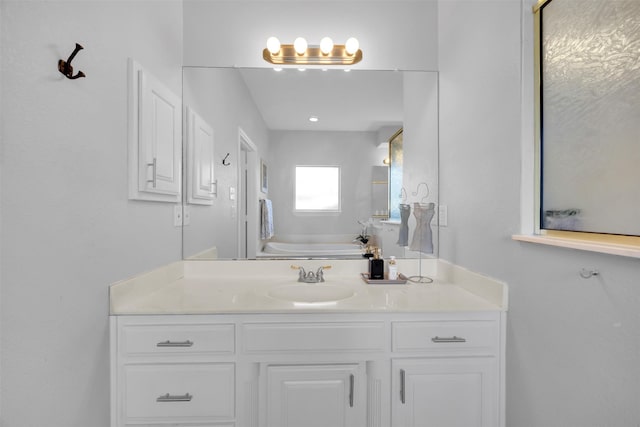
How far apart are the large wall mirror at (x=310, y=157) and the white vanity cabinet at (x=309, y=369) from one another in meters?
0.66

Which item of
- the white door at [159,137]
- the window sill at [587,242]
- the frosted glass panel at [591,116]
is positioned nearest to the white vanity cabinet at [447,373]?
the window sill at [587,242]

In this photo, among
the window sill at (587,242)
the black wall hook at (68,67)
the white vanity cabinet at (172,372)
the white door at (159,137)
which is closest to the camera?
the window sill at (587,242)

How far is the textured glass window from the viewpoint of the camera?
1.88 metres

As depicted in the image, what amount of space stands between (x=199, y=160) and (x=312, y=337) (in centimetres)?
118

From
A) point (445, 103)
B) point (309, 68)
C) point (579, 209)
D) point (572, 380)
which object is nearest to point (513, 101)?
point (579, 209)

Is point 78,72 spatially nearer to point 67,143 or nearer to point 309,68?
Result: point 67,143

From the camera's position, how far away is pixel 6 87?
762mm

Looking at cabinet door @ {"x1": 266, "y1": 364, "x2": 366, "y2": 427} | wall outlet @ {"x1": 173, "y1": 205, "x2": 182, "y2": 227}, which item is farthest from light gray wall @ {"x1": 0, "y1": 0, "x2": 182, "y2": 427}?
cabinet door @ {"x1": 266, "y1": 364, "x2": 366, "y2": 427}

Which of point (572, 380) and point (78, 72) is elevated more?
point (78, 72)

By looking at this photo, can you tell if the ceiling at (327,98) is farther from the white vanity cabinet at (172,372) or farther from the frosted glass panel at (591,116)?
the white vanity cabinet at (172,372)

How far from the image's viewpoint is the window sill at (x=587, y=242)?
2.38ft

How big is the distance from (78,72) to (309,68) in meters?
1.20

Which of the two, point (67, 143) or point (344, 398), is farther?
point (344, 398)

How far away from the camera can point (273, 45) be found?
1.75 meters
